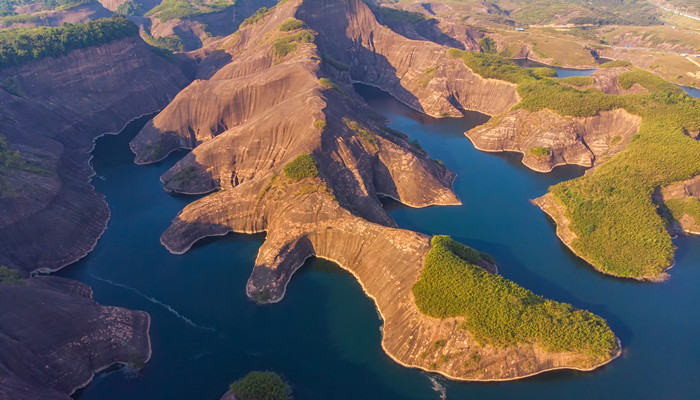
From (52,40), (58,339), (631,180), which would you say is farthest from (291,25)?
(58,339)

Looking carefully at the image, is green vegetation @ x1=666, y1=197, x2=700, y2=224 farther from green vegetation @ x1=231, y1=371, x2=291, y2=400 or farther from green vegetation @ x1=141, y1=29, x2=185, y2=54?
green vegetation @ x1=141, y1=29, x2=185, y2=54

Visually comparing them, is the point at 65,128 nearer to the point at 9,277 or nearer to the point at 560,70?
the point at 9,277

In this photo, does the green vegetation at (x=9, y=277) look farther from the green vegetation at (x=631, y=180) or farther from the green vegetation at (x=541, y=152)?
the green vegetation at (x=541, y=152)

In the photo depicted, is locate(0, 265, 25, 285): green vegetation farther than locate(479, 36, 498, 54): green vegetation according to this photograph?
No

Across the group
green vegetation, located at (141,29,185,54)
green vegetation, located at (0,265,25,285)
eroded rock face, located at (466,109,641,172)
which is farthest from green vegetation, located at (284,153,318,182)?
green vegetation, located at (141,29,185,54)

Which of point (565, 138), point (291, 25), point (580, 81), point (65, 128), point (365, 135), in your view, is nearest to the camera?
point (365, 135)

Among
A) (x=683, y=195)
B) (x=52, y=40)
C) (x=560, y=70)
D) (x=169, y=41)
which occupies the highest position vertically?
(x=52, y=40)

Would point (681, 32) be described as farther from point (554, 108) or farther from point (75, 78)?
point (75, 78)
